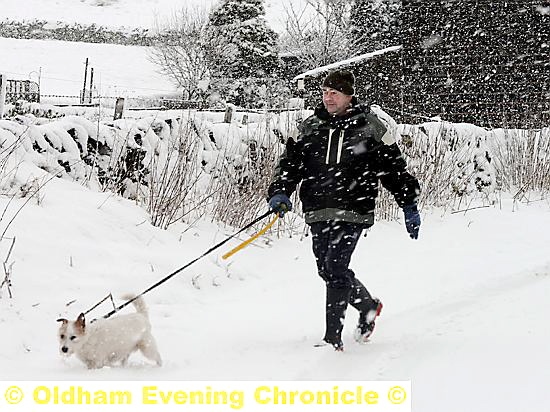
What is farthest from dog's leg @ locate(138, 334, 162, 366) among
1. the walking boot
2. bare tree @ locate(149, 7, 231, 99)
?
bare tree @ locate(149, 7, 231, 99)

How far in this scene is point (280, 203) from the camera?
16.0 feet

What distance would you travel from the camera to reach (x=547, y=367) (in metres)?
4.39

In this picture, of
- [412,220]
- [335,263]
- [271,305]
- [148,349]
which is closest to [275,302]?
[271,305]

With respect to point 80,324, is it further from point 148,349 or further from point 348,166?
point 348,166

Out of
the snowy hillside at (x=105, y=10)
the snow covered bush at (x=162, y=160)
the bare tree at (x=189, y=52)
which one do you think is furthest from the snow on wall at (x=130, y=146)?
the snowy hillside at (x=105, y=10)

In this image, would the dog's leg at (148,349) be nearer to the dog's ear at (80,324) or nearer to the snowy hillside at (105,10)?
the dog's ear at (80,324)

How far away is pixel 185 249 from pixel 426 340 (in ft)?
10.3

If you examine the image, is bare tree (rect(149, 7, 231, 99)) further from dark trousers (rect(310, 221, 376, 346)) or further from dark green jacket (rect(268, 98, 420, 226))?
dark trousers (rect(310, 221, 376, 346))

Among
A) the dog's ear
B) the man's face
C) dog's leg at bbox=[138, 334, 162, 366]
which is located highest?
the man's face

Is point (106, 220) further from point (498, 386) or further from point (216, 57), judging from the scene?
→ point (216, 57)

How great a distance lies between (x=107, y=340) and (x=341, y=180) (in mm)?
1794

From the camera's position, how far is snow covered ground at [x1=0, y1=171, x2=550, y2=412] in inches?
167

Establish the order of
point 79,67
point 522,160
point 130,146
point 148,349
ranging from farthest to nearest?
point 79,67, point 522,160, point 130,146, point 148,349

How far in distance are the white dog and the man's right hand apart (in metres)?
1.18
